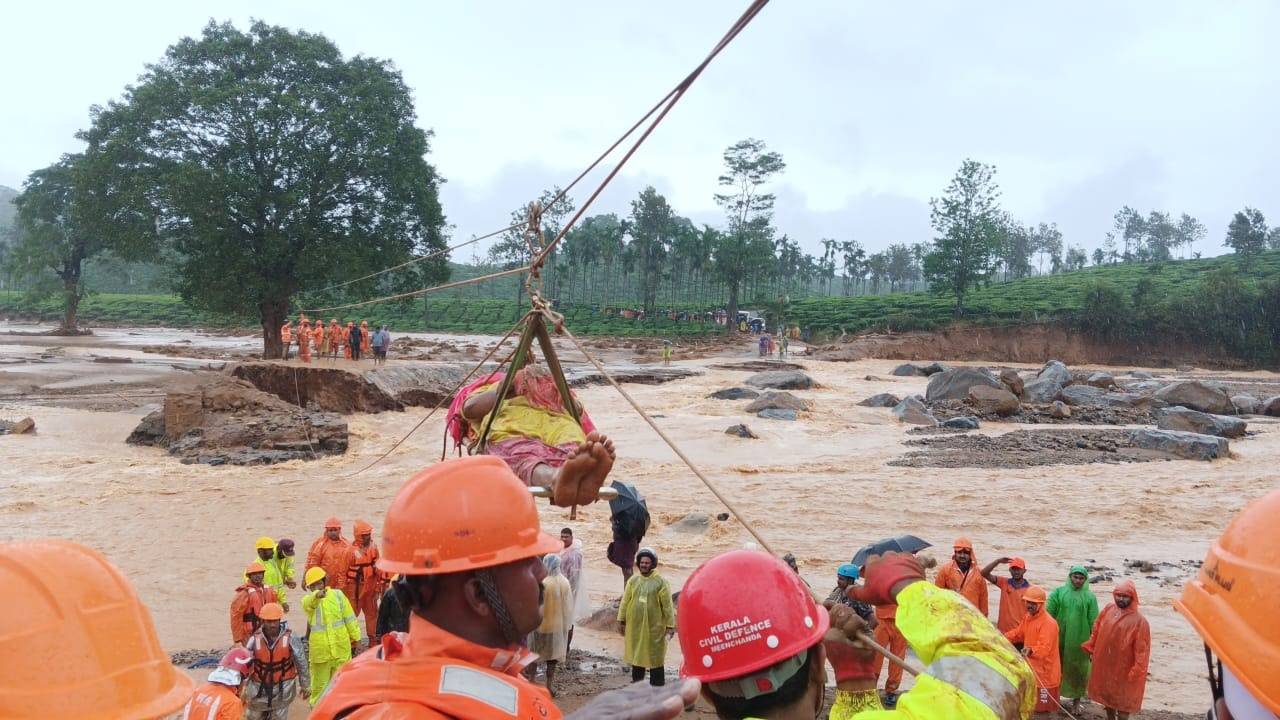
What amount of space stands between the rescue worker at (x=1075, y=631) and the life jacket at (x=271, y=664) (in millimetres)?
6508

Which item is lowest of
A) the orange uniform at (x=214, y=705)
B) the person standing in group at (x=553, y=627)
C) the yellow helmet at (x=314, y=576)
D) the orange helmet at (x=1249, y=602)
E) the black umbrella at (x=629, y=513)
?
the person standing in group at (x=553, y=627)

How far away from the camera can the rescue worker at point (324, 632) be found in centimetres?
707

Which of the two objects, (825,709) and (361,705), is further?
(825,709)

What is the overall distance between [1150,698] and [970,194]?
169ft

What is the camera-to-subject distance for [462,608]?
6.96ft

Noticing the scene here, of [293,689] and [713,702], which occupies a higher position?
[713,702]

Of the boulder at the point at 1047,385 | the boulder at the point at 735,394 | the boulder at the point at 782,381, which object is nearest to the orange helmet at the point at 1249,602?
the boulder at the point at 735,394

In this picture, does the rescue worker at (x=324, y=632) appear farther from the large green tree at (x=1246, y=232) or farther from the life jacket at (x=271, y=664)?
the large green tree at (x=1246, y=232)

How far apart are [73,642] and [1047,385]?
99.6 feet

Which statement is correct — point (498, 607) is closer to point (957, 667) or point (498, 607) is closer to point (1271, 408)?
point (957, 667)

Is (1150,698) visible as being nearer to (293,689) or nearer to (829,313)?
(293,689)

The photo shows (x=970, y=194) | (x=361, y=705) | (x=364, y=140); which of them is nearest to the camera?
(x=361, y=705)

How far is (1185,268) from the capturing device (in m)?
76.9

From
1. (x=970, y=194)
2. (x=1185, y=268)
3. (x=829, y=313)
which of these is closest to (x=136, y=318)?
(x=829, y=313)
